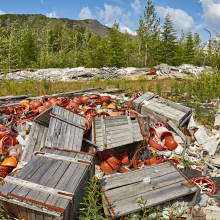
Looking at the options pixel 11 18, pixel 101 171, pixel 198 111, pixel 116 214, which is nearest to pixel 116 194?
pixel 116 214

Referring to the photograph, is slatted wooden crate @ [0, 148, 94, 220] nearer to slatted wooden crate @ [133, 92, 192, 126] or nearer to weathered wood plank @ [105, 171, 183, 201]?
weathered wood plank @ [105, 171, 183, 201]

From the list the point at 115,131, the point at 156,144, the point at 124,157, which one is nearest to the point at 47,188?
the point at 115,131

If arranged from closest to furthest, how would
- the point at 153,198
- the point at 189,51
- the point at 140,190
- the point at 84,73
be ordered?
the point at 153,198, the point at 140,190, the point at 84,73, the point at 189,51

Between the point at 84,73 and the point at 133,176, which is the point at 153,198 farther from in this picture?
the point at 84,73

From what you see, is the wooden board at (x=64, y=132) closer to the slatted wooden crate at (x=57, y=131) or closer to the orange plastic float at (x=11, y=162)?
the slatted wooden crate at (x=57, y=131)

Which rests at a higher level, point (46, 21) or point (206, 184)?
point (46, 21)

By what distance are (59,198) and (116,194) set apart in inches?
41.2

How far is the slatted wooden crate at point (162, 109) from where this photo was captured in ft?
19.3

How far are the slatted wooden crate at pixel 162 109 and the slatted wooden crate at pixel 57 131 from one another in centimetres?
278

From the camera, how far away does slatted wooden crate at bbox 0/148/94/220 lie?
6.88 ft

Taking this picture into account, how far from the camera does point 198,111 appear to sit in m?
6.84

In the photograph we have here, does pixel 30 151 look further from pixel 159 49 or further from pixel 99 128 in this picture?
pixel 159 49

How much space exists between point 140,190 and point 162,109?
3699mm

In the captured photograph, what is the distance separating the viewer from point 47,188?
227 centimetres
